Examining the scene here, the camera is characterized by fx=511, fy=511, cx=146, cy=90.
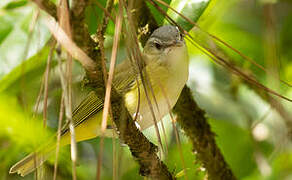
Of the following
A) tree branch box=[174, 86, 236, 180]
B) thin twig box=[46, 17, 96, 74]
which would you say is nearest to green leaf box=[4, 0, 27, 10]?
tree branch box=[174, 86, 236, 180]

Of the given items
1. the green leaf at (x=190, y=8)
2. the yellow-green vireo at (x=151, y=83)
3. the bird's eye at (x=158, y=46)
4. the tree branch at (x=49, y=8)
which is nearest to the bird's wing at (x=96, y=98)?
the yellow-green vireo at (x=151, y=83)

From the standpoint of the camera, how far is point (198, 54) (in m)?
2.98

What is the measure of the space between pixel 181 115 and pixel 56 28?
1470 mm

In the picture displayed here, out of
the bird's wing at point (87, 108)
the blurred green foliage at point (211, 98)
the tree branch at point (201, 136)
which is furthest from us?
the tree branch at point (201, 136)

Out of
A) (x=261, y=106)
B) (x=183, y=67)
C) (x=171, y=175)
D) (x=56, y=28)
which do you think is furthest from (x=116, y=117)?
(x=261, y=106)

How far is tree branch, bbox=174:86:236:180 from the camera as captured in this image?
2.44 meters

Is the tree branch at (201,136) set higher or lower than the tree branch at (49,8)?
lower

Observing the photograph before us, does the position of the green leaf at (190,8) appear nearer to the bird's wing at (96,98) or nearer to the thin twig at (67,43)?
the bird's wing at (96,98)

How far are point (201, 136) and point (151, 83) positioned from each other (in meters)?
0.43

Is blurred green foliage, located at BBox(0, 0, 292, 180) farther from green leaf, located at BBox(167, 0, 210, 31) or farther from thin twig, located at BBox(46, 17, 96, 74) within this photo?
thin twig, located at BBox(46, 17, 96, 74)

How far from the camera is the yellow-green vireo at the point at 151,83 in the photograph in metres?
2.23

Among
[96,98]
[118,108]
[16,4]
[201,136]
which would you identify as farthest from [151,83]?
[118,108]

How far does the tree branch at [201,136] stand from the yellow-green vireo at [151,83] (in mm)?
181

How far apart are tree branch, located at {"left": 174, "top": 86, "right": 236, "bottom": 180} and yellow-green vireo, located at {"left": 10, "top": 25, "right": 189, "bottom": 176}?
0.18 meters
